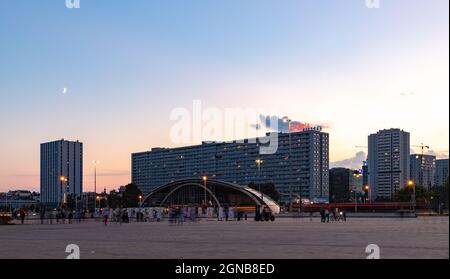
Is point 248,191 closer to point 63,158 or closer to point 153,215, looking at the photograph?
point 63,158

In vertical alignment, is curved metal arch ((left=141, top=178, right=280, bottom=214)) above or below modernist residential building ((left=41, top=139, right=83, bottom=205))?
below

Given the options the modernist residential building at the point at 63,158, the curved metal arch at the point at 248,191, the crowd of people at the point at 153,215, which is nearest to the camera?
the crowd of people at the point at 153,215

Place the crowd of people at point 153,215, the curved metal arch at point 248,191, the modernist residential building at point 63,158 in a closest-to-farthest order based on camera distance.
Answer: the crowd of people at point 153,215, the curved metal arch at point 248,191, the modernist residential building at point 63,158

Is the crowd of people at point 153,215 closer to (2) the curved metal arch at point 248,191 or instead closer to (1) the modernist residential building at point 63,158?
(2) the curved metal arch at point 248,191

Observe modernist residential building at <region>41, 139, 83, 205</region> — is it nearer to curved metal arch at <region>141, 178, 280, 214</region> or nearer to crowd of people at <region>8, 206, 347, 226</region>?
curved metal arch at <region>141, 178, 280, 214</region>

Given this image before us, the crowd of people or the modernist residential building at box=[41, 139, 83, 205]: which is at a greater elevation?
the modernist residential building at box=[41, 139, 83, 205]

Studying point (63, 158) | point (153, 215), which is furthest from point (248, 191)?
point (153, 215)

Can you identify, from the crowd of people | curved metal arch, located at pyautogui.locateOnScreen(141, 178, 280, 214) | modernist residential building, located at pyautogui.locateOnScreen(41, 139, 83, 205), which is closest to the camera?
the crowd of people

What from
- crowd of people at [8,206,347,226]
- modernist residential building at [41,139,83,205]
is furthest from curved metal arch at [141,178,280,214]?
crowd of people at [8,206,347,226]

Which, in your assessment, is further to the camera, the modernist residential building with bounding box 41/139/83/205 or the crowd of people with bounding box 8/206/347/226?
the modernist residential building with bounding box 41/139/83/205

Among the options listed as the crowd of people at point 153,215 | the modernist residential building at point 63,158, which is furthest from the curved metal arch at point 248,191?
the crowd of people at point 153,215

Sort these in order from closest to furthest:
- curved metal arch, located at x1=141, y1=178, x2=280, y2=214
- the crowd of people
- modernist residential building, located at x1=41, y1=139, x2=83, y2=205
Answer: the crowd of people → curved metal arch, located at x1=141, y1=178, x2=280, y2=214 → modernist residential building, located at x1=41, y1=139, x2=83, y2=205
